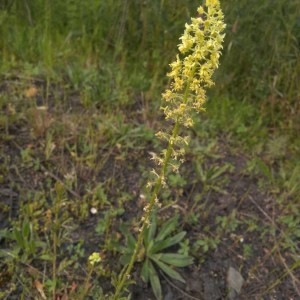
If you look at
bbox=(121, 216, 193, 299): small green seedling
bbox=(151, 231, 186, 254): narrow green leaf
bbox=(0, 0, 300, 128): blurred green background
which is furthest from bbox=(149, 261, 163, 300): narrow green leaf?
bbox=(0, 0, 300, 128): blurred green background

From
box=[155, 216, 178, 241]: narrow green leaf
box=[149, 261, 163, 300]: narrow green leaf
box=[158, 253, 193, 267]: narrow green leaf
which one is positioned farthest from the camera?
box=[155, 216, 178, 241]: narrow green leaf

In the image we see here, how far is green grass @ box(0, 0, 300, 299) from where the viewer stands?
2.48 meters

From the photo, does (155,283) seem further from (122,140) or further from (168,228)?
(122,140)

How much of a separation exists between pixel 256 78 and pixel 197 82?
1.94 m

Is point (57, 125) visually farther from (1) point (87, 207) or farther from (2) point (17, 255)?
(2) point (17, 255)

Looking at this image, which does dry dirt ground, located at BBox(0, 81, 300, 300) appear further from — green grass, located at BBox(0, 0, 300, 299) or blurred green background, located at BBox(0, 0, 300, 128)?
blurred green background, located at BBox(0, 0, 300, 128)

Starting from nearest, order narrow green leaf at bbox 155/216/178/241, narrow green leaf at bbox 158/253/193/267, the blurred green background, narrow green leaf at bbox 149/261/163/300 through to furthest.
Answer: narrow green leaf at bbox 149/261/163/300, narrow green leaf at bbox 158/253/193/267, narrow green leaf at bbox 155/216/178/241, the blurred green background

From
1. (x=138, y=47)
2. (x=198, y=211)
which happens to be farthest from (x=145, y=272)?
(x=138, y=47)

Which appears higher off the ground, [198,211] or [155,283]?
[198,211]

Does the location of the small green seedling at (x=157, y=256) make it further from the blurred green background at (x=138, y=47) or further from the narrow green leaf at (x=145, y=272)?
the blurred green background at (x=138, y=47)

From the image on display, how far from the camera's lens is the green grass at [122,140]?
97.8 inches

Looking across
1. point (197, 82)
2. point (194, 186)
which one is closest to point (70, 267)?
point (194, 186)

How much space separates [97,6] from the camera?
3.70 meters

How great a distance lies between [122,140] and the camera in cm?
309
